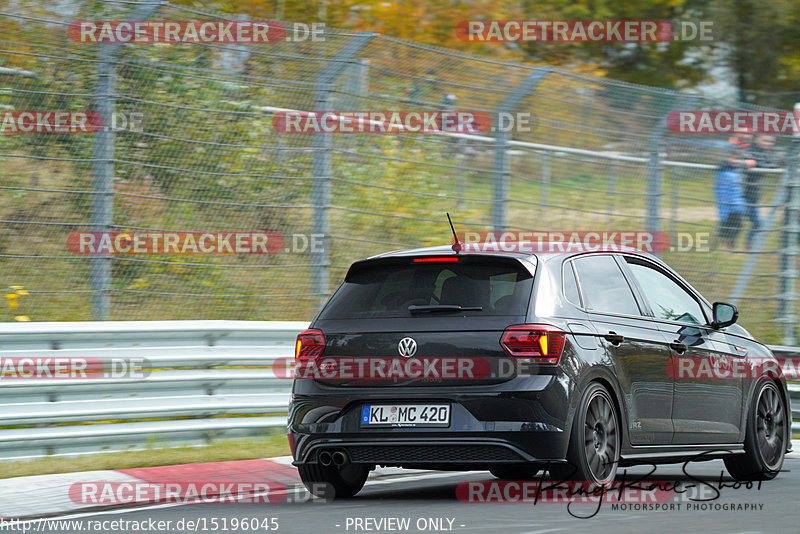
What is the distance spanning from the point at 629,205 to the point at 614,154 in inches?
23.2

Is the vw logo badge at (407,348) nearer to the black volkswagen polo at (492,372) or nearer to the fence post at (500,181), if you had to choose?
the black volkswagen polo at (492,372)

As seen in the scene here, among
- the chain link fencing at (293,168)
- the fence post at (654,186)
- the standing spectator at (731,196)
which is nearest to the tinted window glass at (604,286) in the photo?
the chain link fencing at (293,168)

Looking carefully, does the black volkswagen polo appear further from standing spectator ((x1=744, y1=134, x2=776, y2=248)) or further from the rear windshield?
standing spectator ((x1=744, y1=134, x2=776, y2=248))

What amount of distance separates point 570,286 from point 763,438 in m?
2.51

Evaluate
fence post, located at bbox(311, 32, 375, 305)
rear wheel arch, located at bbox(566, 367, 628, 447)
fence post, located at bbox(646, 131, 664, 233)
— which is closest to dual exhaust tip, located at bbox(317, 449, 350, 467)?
rear wheel arch, located at bbox(566, 367, 628, 447)

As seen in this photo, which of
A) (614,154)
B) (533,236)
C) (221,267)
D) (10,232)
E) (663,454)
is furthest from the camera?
(614,154)

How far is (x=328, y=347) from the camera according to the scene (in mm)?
8023

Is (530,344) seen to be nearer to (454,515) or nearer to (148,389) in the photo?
(454,515)

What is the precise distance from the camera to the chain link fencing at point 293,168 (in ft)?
36.3

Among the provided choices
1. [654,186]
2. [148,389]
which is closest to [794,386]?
[654,186]

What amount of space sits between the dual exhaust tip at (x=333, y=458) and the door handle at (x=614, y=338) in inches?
68.2

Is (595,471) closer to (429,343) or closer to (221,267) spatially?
(429,343)

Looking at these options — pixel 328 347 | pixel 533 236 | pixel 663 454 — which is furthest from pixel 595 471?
pixel 533 236

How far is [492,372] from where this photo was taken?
7.57 m
